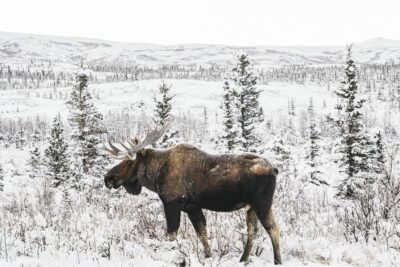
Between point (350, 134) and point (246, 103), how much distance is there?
10.6 metres

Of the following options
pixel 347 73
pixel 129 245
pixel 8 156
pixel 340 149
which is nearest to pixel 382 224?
pixel 129 245

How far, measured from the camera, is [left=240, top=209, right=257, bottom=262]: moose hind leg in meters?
5.33

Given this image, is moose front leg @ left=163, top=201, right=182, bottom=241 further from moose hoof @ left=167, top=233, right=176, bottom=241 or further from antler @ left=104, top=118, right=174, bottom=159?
antler @ left=104, top=118, right=174, bottom=159

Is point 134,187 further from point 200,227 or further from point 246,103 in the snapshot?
point 246,103

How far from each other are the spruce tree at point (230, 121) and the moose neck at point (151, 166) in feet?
76.3

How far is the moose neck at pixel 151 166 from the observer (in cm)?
575

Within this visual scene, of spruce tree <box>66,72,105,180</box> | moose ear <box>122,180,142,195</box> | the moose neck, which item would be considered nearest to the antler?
the moose neck

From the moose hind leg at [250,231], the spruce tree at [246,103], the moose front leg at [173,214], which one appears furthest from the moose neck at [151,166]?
the spruce tree at [246,103]

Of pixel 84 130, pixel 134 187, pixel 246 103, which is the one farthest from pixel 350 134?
pixel 134 187

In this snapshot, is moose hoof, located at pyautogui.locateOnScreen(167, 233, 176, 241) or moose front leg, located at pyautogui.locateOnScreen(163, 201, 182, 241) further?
moose hoof, located at pyautogui.locateOnScreen(167, 233, 176, 241)

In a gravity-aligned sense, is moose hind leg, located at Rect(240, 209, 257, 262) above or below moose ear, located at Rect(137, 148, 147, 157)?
below

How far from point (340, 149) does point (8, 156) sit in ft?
293

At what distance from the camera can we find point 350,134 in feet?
67.6

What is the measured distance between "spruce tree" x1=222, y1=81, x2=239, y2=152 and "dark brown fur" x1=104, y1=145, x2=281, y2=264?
2327 centimetres
